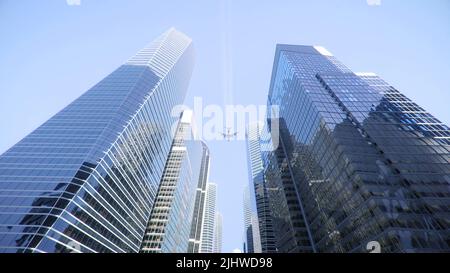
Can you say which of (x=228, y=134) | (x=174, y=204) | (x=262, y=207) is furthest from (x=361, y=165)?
(x=174, y=204)

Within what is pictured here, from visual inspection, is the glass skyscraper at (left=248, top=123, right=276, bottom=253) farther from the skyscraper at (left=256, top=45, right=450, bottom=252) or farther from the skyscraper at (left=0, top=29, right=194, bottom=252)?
the skyscraper at (left=0, top=29, right=194, bottom=252)

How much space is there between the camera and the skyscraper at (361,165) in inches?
1699

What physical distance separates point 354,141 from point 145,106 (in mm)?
77078

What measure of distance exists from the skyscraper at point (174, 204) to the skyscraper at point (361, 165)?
174 ft

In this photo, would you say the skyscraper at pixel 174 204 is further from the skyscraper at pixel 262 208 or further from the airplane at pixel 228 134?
the airplane at pixel 228 134

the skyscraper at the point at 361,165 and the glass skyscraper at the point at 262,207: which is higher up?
the glass skyscraper at the point at 262,207

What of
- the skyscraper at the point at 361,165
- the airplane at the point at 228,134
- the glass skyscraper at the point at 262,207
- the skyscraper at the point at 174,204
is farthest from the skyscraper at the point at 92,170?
the glass skyscraper at the point at 262,207

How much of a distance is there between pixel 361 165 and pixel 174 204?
98356 millimetres

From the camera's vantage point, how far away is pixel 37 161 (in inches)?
2562

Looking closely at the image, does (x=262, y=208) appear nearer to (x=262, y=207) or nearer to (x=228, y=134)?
(x=262, y=207)
